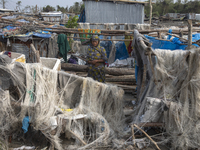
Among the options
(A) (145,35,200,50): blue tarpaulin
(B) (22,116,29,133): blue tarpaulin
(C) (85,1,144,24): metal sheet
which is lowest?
(B) (22,116,29,133): blue tarpaulin

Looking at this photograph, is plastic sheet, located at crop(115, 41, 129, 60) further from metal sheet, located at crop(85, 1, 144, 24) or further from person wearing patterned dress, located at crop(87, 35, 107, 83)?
person wearing patterned dress, located at crop(87, 35, 107, 83)

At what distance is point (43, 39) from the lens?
9.02 meters

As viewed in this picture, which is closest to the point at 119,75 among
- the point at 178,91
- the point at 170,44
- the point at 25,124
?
the point at 170,44

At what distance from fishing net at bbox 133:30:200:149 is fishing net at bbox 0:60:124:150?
765 mm

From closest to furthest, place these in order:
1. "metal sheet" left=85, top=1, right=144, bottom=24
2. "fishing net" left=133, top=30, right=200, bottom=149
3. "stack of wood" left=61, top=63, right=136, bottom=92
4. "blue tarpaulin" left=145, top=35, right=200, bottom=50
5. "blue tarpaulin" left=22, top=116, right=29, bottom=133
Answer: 1. "fishing net" left=133, top=30, right=200, bottom=149
2. "blue tarpaulin" left=22, top=116, right=29, bottom=133
3. "blue tarpaulin" left=145, top=35, right=200, bottom=50
4. "stack of wood" left=61, top=63, right=136, bottom=92
5. "metal sheet" left=85, top=1, right=144, bottom=24

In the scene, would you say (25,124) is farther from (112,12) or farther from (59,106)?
(112,12)

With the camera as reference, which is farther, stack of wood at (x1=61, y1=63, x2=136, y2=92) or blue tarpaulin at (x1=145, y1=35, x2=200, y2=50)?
stack of wood at (x1=61, y1=63, x2=136, y2=92)

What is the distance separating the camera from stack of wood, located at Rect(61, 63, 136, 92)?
6.89 metres

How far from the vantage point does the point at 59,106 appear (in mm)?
3787

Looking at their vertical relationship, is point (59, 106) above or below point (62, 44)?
below

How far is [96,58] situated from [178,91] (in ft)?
8.20

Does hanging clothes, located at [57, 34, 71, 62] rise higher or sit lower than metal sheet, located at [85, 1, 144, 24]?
lower

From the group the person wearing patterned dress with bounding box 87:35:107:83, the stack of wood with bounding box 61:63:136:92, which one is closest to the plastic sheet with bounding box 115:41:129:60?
the stack of wood with bounding box 61:63:136:92

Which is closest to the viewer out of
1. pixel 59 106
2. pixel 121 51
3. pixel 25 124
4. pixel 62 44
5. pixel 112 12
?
pixel 25 124
